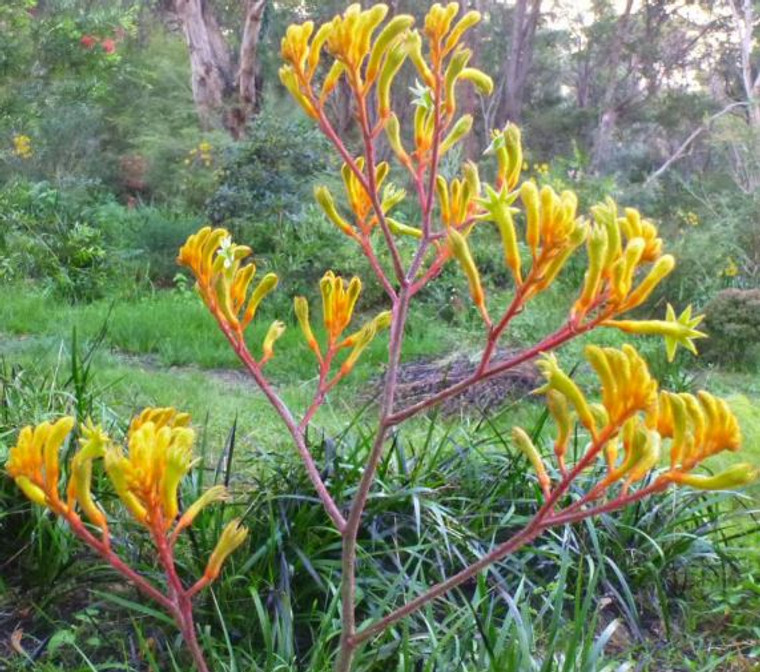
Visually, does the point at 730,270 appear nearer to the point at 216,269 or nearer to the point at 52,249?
the point at 52,249

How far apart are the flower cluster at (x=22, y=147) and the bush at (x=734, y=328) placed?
377 inches

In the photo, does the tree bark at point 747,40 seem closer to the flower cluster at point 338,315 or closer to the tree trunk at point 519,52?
the tree trunk at point 519,52

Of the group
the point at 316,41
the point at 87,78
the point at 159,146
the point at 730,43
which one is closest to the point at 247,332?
the point at 87,78

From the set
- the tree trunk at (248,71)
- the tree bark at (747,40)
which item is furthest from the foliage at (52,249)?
the tree bark at (747,40)

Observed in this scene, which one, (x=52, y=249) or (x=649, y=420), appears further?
(x=52, y=249)

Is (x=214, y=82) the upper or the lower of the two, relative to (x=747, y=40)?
lower

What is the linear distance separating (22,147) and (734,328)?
32.3 feet

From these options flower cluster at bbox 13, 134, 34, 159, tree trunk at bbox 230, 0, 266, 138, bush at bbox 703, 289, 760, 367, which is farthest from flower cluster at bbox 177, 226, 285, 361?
tree trunk at bbox 230, 0, 266, 138

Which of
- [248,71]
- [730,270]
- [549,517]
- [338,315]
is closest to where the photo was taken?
[549,517]

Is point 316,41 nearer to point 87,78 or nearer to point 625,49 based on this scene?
point 87,78

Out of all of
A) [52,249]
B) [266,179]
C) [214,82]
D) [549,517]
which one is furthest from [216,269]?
[214,82]

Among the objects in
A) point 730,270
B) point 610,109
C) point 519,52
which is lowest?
point 730,270

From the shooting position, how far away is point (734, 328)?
7250mm

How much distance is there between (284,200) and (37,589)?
24.8 feet
